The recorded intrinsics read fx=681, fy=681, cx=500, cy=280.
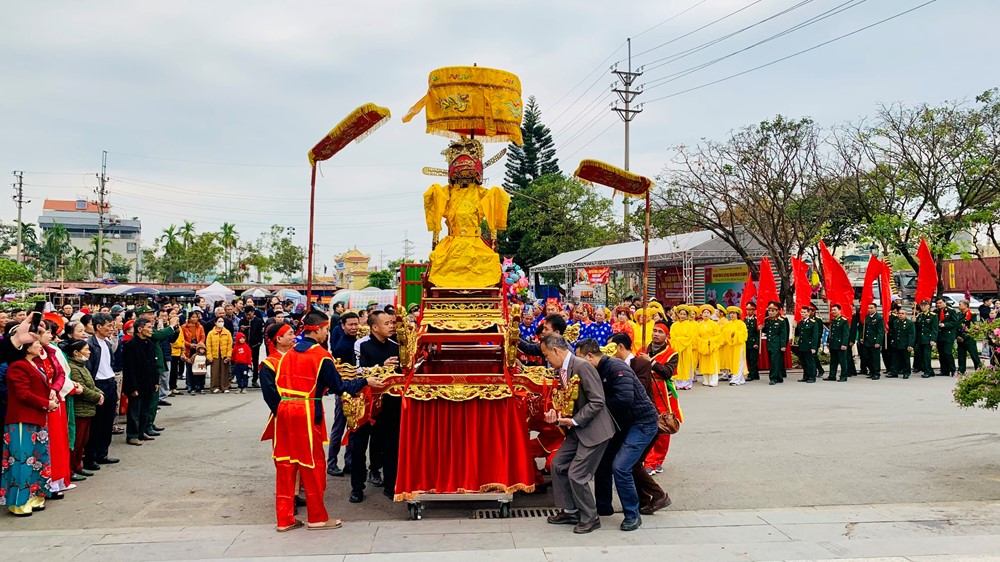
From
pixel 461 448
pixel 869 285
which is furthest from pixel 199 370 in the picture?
pixel 869 285

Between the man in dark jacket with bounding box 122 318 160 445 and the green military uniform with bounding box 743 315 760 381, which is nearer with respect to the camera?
the man in dark jacket with bounding box 122 318 160 445

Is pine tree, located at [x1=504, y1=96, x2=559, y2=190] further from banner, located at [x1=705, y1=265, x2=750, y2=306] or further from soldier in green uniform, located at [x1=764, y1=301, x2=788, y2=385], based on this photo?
soldier in green uniform, located at [x1=764, y1=301, x2=788, y2=385]

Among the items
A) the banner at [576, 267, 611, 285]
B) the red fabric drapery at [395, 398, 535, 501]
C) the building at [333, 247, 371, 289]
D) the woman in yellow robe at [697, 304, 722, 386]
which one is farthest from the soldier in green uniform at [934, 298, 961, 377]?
the building at [333, 247, 371, 289]

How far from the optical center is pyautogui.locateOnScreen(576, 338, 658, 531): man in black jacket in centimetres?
495

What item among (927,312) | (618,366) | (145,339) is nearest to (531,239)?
(927,312)

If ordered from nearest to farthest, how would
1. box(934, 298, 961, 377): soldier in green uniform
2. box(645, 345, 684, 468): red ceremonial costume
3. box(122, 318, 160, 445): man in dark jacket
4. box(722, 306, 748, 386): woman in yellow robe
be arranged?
box(645, 345, 684, 468): red ceremonial costume < box(122, 318, 160, 445): man in dark jacket < box(722, 306, 748, 386): woman in yellow robe < box(934, 298, 961, 377): soldier in green uniform

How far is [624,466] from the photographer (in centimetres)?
496

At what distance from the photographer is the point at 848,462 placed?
6.75m

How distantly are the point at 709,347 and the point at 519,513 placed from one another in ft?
26.7

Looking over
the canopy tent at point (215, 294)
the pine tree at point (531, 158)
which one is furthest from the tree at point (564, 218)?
the canopy tent at point (215, 294)

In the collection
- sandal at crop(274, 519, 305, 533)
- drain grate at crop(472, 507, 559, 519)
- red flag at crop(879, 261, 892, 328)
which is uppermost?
red flag at crop(879, 261, 892, 328)

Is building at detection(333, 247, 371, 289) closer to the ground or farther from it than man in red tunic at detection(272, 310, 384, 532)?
farther from it

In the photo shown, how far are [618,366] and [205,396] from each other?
30.1 ft

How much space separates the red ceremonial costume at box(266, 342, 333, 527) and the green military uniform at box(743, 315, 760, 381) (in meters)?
10.6
